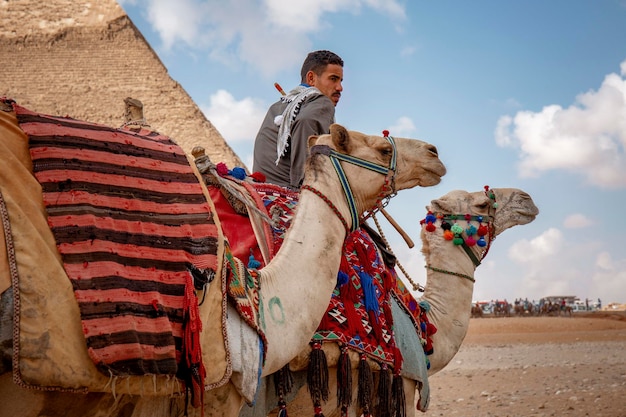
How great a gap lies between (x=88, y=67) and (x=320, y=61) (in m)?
49.9

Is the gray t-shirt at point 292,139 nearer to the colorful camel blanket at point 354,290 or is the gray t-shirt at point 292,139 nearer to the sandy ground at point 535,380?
the colorful camel blanket at point 354,290

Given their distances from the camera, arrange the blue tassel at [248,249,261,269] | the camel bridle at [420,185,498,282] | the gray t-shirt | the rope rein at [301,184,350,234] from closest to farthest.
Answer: the rope rein at [301,184,350,234] < the blue tassel at [248,249,261,269] < the gray t-shirt < the camel bridle at [420,185,498,282]

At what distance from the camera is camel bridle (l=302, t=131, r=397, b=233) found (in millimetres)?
2148

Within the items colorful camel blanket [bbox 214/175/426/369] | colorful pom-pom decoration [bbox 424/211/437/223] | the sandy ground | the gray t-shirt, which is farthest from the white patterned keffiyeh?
the sandy ground

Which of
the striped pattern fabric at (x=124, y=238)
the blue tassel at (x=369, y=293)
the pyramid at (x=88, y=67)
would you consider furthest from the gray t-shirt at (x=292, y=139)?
the pyramid at (x=88, y=67)

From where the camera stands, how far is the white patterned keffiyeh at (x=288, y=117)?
9.50ft

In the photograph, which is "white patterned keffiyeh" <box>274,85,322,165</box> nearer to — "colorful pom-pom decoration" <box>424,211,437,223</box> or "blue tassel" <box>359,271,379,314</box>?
"blue tassel" <box>359,271,379,314</box>

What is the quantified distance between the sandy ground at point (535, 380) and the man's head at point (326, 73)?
333 cm

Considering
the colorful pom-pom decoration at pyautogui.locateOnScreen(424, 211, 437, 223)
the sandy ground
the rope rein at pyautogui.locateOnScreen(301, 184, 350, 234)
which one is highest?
the colorful pom-pom decoration at pyautogui.locateOnScreen(424, 211, 437, 223)

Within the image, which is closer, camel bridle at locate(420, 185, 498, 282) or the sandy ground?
camel bridle at locate(420, 185, 498, 282)

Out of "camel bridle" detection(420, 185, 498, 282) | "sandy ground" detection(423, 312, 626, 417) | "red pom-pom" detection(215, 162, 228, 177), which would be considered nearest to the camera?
"red pom-pom" detection(215, 162, 228, 177)

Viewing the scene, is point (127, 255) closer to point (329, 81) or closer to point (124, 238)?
point (124, 238)

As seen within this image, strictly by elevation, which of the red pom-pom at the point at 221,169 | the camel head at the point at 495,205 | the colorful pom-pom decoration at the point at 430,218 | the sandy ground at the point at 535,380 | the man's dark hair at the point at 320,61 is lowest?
the sandy ground at the point at 535,380

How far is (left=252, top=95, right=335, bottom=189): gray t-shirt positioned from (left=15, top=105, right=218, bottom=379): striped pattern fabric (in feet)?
3.37
